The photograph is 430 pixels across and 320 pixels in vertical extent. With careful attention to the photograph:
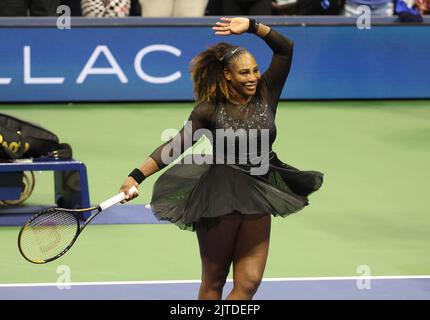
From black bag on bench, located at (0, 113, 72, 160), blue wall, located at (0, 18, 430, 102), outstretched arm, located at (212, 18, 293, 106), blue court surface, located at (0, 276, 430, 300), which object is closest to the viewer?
outstretched arm, located at (212, 18, 293, 106)

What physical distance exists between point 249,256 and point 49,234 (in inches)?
46.9

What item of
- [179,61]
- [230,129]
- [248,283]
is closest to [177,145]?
[230,129]

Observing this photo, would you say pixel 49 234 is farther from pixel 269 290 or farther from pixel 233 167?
pixel 269 290

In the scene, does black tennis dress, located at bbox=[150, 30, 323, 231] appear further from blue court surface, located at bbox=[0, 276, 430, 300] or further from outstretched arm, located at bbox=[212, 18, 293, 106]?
blue court surface, located at bbox=[0, 276, 430, 300]

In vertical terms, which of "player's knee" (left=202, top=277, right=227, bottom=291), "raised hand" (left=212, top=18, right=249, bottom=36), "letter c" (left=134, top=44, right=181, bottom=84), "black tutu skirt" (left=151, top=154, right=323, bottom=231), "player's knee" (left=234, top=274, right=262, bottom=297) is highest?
"raised hand" (left=212, top=18, right=249, bottom=36)

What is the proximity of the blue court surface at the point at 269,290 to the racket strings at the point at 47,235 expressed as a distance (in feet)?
4.24

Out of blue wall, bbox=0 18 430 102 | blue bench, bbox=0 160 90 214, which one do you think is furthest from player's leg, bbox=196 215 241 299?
blue wall, bbox=0 18 430 102

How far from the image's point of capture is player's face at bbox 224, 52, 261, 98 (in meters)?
6.83

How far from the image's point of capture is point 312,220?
1056 centimetres

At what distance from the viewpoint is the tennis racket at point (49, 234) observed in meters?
6.79

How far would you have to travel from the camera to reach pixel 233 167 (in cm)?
688

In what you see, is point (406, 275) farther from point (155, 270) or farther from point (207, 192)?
point (207, 192)

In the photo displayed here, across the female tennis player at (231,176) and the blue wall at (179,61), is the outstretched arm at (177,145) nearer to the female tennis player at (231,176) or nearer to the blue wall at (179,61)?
the female tennis player at (231,176)
